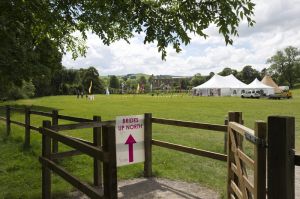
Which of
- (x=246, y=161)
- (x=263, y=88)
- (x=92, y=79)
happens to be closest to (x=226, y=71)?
(x=92, y=79)

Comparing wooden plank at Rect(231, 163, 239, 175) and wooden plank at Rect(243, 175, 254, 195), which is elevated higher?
wooden plank at Rect(243, 175, 254, 195)

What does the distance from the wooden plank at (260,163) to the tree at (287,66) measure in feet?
442

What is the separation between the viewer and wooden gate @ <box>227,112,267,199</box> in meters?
3.48

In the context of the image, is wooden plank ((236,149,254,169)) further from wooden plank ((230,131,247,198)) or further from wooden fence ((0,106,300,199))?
wooden plank ((230,131,247,198))

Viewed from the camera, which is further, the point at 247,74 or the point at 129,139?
the point at 247,74

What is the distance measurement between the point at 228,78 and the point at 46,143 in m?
79.1

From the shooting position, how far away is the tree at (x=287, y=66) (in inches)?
5138

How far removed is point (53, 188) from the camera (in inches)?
289

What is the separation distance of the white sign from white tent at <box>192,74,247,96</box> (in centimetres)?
7112

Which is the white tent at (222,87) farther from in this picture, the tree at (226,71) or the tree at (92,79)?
the tree at (226,71)

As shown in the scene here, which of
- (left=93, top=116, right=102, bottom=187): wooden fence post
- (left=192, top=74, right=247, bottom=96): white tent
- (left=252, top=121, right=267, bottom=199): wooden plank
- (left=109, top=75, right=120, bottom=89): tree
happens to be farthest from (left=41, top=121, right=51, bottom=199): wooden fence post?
(left=109, top=75, right=120, bottom=89): tree

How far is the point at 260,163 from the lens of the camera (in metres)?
3.48

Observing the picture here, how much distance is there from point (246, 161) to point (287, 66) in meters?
137

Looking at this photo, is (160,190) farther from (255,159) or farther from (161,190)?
(255,159)
